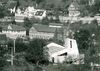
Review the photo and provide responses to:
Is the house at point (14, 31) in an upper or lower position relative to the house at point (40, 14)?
lower

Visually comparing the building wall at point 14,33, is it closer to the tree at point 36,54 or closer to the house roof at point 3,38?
the house roof at point 3,38

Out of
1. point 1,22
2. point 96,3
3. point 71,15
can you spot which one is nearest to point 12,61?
point 1,22

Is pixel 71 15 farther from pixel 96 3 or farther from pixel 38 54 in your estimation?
pixel 38 54

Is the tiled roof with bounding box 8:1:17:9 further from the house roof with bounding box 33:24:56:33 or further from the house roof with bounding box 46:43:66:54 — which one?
the house roof with bounding box 46:43:66:54

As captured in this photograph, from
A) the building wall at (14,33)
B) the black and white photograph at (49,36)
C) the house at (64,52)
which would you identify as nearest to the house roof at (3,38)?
the black and white photograph at (49,36)

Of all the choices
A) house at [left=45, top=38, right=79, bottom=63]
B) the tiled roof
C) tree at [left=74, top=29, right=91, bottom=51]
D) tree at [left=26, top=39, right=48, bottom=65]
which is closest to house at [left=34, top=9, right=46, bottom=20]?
the tiled roof

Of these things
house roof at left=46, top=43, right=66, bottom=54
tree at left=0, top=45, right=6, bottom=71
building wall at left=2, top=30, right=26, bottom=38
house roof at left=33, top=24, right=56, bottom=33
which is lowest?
building wall at left=2, top=30, right=26, bottom=38

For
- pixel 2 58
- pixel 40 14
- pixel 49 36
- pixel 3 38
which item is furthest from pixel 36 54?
pixel 40 14

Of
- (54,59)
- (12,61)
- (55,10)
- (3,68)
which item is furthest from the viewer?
(55,10)
